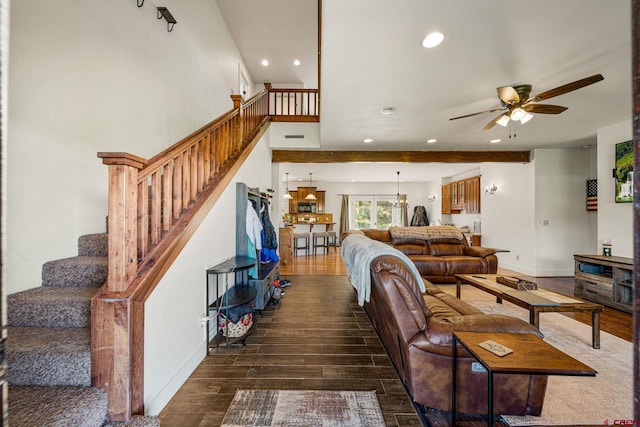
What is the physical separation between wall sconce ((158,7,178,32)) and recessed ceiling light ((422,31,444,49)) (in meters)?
2.97

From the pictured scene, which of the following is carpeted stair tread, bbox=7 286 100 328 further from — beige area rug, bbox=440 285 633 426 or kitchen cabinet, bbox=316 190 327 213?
kitchen cabinet, bbox=316 190 327 213

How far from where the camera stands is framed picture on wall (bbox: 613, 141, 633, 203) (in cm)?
387

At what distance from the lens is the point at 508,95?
2.76 metres

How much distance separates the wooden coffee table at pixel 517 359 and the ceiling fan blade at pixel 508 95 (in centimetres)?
239

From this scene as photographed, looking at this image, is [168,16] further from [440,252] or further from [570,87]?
[440,252]

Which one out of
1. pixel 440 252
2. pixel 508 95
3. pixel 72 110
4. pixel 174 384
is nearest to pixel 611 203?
pixel 440 252

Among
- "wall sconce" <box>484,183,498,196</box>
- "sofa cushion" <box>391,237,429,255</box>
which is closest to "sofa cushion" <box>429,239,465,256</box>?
"sofa cushion" <box>391,237,429,255</box>

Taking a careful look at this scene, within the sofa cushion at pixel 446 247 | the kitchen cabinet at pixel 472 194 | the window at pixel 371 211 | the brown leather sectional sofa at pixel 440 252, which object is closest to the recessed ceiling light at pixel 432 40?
the brown leather sectional sofa at pixel 440 252

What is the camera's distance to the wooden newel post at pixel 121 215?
142 cm

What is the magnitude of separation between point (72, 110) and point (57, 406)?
2.06 m

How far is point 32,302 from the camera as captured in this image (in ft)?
5.23

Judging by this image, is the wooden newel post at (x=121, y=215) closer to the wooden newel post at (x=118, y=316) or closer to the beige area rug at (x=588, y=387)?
the wooden newel post at (x=118, y=316)

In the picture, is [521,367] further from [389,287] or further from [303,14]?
[303,14]

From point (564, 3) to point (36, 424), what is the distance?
12.2 ft
